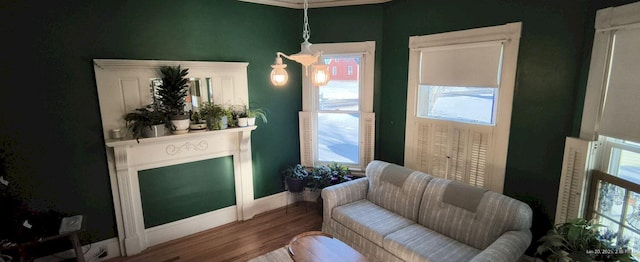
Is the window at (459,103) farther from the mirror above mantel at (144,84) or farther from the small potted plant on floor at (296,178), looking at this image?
the mirror above mantel at (144,84)

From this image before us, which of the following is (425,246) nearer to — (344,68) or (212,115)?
(344,68)

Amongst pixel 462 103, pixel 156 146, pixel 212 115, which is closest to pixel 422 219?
pixel 462 103

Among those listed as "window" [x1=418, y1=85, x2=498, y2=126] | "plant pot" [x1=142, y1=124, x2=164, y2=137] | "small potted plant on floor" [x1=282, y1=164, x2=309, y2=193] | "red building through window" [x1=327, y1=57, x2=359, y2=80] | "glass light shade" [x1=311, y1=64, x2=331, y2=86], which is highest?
"red building through window" [x1=327, y1=57, x2=359, y2=80]

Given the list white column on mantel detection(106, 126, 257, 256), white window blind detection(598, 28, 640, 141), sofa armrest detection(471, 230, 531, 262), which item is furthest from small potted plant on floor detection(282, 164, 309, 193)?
white window blind detection(598, 28, 640, 141)

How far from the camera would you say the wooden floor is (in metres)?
3.17

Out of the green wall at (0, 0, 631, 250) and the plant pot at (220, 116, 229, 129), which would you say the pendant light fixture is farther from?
the green wall at (0, 0, 631, 250)

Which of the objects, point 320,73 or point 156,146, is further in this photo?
point 156,146

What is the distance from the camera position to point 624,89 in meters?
2.06

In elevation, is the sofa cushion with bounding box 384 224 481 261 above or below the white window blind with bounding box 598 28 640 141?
below

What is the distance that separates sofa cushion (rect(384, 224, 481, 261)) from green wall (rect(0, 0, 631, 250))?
0.85m

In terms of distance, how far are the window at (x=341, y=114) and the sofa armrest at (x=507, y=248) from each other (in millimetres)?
2009

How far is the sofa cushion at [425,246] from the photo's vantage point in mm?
2396

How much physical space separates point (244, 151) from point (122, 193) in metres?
1.35

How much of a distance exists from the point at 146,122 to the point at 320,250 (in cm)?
212
